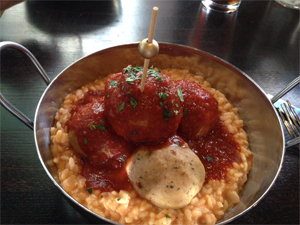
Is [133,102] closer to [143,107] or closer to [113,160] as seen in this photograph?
[143,107]

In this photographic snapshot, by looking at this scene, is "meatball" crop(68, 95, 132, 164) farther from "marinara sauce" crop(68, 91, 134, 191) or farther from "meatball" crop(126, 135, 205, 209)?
"meatball" crop(126, 135, 205, 209)

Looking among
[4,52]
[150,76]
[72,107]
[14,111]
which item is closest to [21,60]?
[4,52]

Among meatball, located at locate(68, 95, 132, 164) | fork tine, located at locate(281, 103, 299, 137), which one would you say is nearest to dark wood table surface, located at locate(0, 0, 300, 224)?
fork tine, located at locate(281, 103, 299, 137)

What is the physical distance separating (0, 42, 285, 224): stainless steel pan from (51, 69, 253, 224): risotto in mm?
72

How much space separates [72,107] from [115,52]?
0.65m

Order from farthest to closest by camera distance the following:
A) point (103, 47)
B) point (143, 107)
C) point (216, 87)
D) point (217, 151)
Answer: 1. point (103, 47)
2. point (216, 87)
3. point (217, 151)
4. point (143, 107)

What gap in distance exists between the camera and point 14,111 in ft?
5.29

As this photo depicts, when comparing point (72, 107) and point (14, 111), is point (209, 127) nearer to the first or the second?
point (72, 107)

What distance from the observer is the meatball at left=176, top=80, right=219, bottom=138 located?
1770 mm

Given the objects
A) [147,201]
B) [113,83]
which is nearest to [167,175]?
[147,201]

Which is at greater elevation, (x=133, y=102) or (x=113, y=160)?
(x=133, y=102)

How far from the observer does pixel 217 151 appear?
1.87m

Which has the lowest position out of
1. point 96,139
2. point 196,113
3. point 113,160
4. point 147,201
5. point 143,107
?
point 147,201

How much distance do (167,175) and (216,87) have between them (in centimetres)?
120
